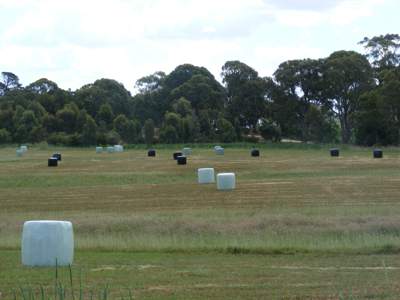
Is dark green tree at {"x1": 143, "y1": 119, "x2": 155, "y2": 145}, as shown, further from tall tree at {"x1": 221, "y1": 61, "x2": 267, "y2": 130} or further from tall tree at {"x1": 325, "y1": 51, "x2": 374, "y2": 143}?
tall tree at {"x1": 325, "y1": 51, "x2": 374, "y2": 143}

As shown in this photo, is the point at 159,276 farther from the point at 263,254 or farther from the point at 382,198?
the point at 382,198

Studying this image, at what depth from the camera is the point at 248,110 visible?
438ft

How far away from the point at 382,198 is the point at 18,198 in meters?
14.4

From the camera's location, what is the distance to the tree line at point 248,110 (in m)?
122

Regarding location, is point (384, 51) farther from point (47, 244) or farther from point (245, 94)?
point (47, 244)

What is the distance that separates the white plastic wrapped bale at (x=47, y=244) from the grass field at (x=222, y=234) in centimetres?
38

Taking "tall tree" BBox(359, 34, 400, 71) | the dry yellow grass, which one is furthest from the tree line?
the dry yellow grass

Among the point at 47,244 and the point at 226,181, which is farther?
the point at 226,181

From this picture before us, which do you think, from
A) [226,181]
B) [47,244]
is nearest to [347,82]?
[226,181]

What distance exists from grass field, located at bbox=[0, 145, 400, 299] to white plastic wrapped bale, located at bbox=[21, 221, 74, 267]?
0.38 m

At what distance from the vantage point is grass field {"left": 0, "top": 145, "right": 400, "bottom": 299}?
1252 cm

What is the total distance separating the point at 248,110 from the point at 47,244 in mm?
119658

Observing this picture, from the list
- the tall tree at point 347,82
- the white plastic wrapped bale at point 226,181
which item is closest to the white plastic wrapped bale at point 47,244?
the white plastic wrapped bale at point 226,181

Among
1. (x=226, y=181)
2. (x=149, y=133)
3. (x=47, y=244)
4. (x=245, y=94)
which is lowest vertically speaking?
(x=226, y=181)
